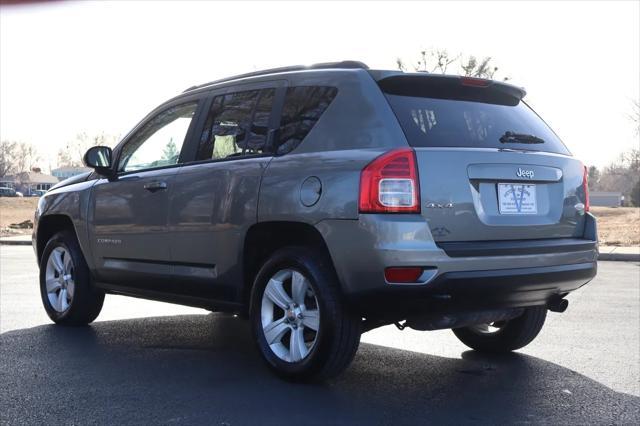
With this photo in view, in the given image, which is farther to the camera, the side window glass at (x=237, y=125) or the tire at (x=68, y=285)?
the tire at (x=68, y=285)

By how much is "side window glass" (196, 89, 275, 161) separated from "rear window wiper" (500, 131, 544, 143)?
1.54 m

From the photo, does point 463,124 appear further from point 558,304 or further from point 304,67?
point 558,304

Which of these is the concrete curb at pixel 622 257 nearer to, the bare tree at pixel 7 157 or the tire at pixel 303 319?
the tire at pixel 303 319

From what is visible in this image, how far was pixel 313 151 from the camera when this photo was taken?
4492mm

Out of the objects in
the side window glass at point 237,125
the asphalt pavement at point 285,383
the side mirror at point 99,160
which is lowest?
the asphalt pavement at point 285,383

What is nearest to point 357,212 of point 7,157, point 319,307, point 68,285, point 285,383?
point 319,307

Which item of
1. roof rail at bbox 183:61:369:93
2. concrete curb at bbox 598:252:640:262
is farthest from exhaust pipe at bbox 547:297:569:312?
concrete curb at bbox 598:252:640:262

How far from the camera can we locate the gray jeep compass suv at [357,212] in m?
4.05

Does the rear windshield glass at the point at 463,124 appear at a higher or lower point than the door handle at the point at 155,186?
higher

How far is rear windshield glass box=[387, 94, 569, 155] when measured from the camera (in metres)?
4.29

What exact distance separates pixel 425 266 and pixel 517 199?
807mm

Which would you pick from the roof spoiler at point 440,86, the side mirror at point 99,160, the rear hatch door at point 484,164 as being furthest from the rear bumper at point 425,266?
the side mirror at point 99,160

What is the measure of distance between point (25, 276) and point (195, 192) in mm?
6950

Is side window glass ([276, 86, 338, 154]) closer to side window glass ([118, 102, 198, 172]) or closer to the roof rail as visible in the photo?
the roof rail
